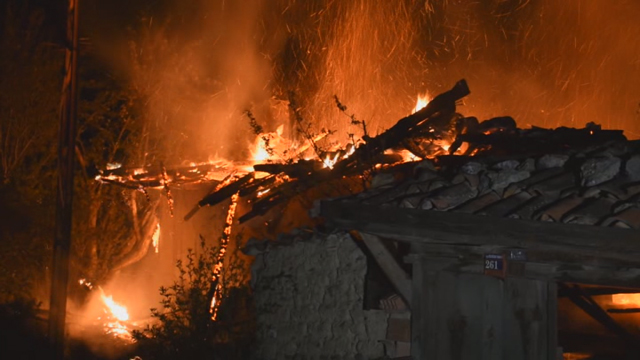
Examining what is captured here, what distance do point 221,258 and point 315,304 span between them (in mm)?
2742

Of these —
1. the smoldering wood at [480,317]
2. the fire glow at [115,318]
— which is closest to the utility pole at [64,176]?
the fire glow at [115,318]

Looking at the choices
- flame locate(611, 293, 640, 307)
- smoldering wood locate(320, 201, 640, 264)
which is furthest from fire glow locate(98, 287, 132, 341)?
flame locate(611, 293, 640, 307)

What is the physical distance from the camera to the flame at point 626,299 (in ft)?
34.1

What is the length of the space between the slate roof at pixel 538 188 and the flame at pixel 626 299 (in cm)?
323

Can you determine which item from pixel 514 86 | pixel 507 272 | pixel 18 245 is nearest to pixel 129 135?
pixel 18 245

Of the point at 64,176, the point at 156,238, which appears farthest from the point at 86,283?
the point at 64,176

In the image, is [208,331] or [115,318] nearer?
[208,331]

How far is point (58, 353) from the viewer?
38.1 feet

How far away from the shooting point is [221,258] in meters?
10.8

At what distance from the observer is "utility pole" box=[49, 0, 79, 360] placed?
11703 millimetres

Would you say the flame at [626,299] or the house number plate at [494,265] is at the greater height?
the house number plate at [494,265]

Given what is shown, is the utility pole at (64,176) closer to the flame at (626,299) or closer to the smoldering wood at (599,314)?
the smoldering wood at (599,314)

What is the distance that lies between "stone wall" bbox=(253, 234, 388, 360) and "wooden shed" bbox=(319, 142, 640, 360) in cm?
48

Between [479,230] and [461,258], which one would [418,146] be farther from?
[479,230]
